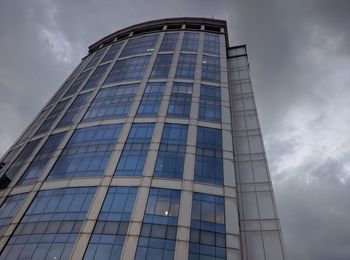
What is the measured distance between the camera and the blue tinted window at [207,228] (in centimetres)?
2680

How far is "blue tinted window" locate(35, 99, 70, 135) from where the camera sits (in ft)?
154

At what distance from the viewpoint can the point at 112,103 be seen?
1764 inches

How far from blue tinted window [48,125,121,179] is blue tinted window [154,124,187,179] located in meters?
7.07

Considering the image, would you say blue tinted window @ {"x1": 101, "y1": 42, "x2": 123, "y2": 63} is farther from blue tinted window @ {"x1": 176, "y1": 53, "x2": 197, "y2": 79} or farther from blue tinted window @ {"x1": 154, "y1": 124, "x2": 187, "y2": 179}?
blue tinted window @ {"x1": 154, "y1": 124, "x2": 187, "y2": 179}

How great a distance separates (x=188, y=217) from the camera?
29188mm

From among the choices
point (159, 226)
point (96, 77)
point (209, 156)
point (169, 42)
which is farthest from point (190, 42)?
point (159, 226)

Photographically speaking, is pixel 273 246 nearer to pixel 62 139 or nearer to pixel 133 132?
pixel 133 132

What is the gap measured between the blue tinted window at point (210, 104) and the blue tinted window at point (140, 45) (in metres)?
18.1

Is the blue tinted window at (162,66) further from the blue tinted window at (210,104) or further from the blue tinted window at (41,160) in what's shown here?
the blue tinted window at (41,160)

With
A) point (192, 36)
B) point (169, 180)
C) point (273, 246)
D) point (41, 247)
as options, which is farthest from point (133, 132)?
point (192, 36)

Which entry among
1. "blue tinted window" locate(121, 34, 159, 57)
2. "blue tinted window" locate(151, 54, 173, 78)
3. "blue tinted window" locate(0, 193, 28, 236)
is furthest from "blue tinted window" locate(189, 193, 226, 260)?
"blue tinted window" locate(121, 34, 159, 57)

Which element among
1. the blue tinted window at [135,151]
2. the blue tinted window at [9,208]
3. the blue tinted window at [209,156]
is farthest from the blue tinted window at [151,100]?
the blue tinted window at [9,208]

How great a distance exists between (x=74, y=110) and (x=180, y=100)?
744 inches

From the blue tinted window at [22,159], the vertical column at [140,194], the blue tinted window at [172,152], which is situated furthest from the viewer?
the blue tinted window at [22,159]
